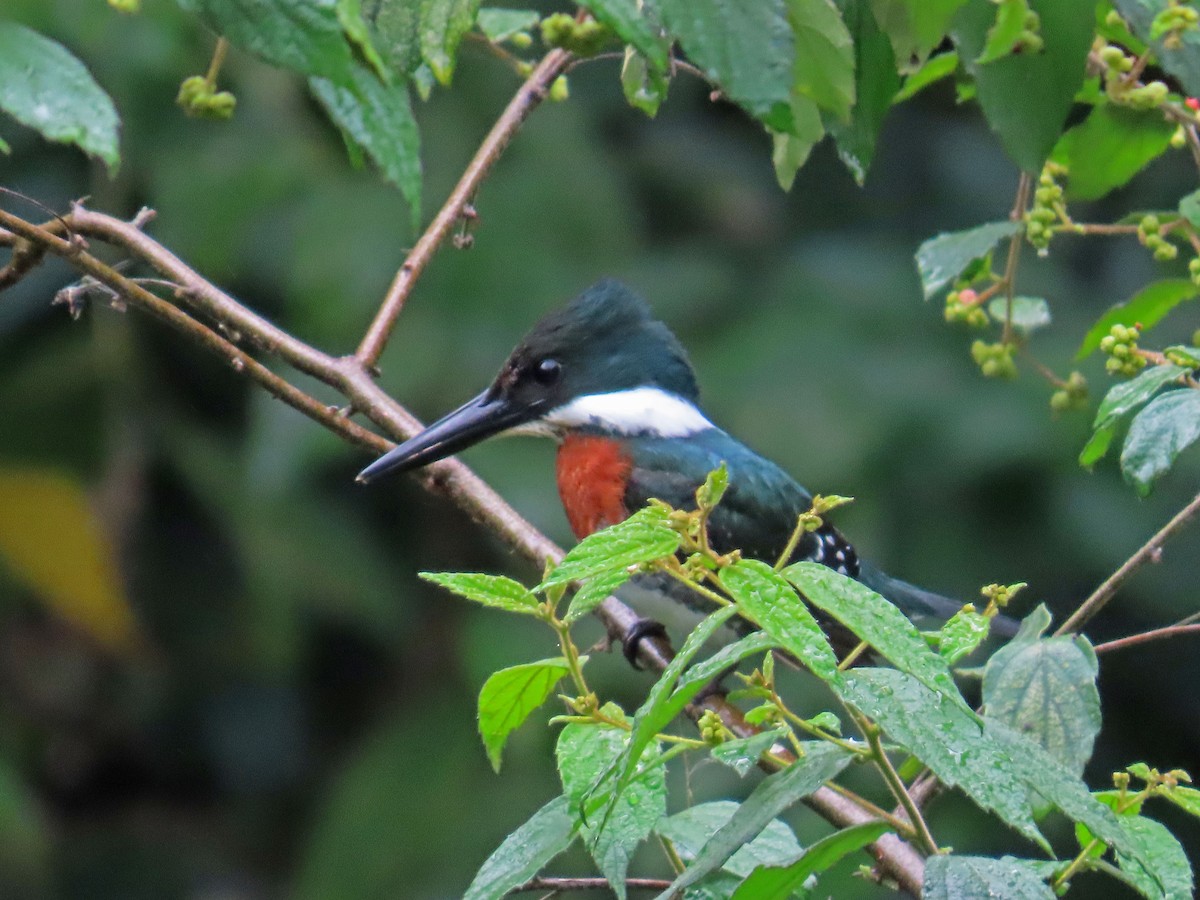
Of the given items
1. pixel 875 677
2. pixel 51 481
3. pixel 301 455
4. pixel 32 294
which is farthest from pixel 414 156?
pixel 32 294

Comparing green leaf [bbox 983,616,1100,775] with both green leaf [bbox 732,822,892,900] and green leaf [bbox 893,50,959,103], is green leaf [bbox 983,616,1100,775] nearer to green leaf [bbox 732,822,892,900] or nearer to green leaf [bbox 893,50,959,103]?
green leaf [bbox 732,822,892,900]

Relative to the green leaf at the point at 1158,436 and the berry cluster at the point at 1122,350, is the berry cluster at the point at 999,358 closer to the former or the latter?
the berry cluster at the point at 1122,350

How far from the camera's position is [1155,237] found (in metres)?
1.46

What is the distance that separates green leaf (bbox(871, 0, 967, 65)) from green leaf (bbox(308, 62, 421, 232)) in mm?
416

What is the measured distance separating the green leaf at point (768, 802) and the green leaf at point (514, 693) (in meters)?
0.15

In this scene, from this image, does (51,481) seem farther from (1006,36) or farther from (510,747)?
(1006,36)

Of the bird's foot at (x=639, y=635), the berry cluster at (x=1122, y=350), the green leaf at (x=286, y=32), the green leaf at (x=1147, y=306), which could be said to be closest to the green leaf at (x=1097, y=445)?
the berry cluster at (x=1122, y=350)

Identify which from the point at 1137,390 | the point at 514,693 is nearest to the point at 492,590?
the point at 514,693

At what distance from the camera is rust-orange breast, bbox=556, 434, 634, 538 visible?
7.82ft

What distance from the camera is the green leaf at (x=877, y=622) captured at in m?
0.75

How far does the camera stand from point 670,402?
252 cm

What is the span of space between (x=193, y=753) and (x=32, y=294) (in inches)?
57.2

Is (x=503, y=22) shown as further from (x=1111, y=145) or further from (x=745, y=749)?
(x=745, y=749)

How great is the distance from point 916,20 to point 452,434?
1.08 m
